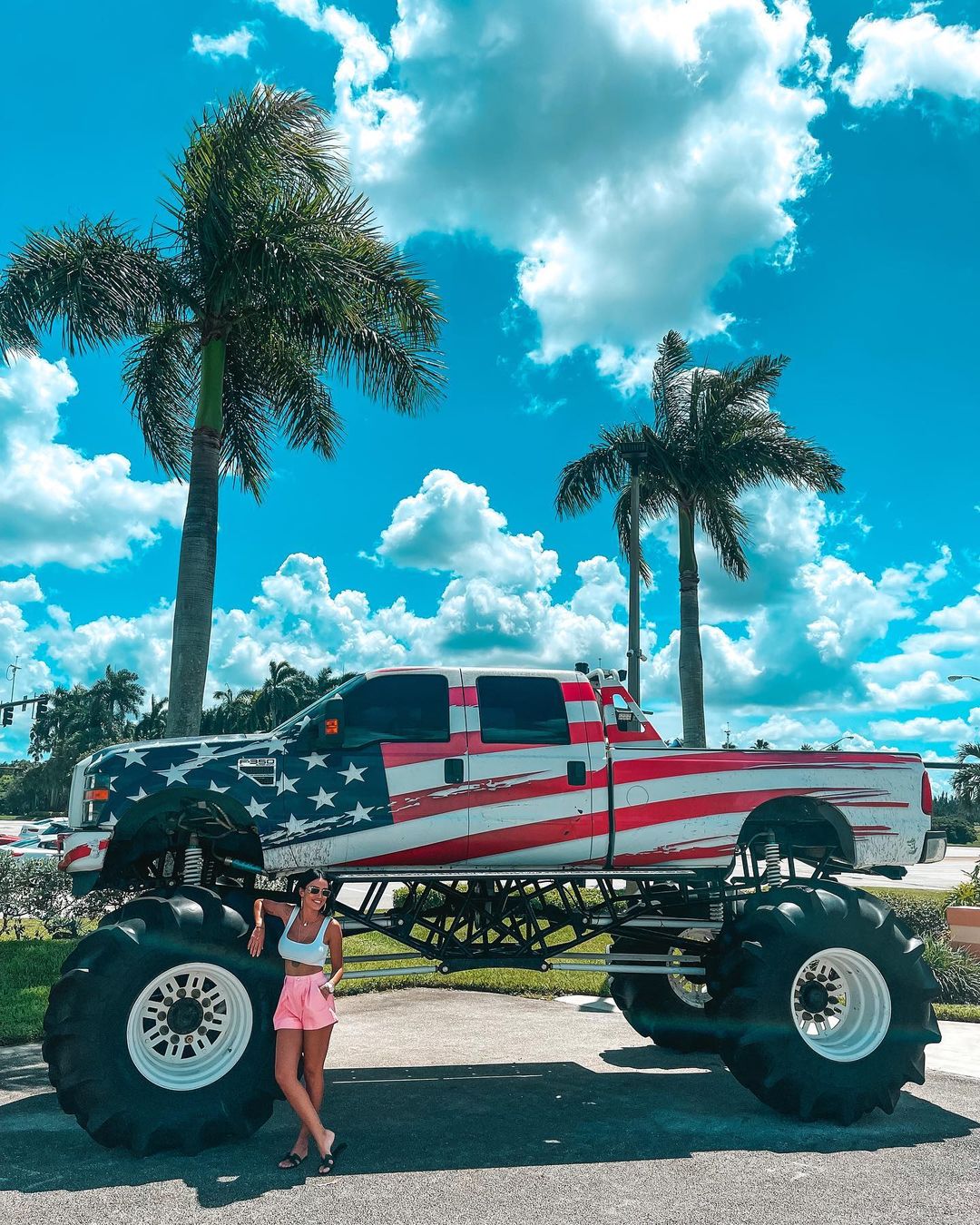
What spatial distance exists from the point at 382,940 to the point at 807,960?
8229 mm

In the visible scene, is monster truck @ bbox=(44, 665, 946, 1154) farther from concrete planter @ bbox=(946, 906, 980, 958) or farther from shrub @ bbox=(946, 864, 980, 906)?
shrub @ bbox=(946, 864, 980, 906)

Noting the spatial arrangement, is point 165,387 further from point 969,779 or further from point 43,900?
point 969,779

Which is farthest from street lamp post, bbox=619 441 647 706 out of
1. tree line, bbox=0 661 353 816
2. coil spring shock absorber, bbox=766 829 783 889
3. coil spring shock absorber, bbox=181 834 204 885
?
tree line, bbox=0 661 353 816

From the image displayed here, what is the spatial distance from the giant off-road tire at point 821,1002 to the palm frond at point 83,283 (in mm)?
11251

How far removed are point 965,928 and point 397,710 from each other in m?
9.14

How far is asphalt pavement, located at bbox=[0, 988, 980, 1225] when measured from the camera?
16.3 feet

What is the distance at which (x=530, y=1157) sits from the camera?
19.1ft

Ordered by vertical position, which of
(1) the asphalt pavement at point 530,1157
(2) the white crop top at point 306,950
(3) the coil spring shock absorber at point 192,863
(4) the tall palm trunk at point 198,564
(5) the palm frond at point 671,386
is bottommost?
(1) the asphalt pavement at point 530,1157

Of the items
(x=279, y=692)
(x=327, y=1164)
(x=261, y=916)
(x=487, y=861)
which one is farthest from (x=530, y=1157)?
(x=279, y=692)

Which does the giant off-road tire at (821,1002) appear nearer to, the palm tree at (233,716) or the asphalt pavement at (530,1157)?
the asphalt pavement at (530,1157)

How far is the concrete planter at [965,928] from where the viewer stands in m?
12.4

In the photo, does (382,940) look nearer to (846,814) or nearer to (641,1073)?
(641,1073)

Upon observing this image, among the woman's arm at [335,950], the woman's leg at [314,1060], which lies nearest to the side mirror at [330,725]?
the woman's arm at [335,950]

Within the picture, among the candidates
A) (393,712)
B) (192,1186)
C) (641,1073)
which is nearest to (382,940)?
(641,1073)
